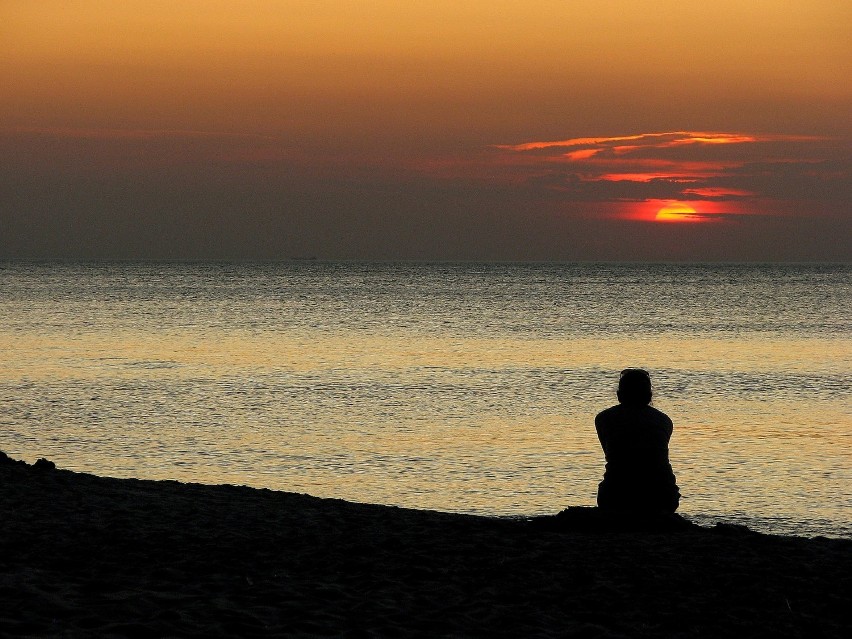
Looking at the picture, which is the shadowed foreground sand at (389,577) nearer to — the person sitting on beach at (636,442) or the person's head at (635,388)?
the person sitting on beach at (636,442)

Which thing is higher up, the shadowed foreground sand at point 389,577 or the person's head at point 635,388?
the person's head at point 635,388

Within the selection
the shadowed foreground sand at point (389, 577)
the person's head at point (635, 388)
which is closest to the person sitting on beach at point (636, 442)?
the person's head at point (635, 388)

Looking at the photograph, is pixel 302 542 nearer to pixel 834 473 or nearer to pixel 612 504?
pixel 612 504

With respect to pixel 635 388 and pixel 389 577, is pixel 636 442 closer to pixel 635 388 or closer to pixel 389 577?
pixel 635 388

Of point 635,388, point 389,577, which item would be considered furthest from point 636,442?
point 389,577

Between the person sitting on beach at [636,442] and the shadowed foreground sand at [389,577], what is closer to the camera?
the shadowed foreground sand at [389,577]

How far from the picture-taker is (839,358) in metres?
49.5

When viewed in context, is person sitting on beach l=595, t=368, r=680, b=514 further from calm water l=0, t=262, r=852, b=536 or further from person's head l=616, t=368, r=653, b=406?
calm water l=0, t=262, r=852, b=536

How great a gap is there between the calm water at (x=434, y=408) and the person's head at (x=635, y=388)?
7.74 metres

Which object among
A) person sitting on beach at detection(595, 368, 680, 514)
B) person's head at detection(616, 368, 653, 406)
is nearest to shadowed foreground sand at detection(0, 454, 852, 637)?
person sitting on beach at detection(595, 368, 680, 514)

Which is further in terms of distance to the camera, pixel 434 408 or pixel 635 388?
pixel 434 408

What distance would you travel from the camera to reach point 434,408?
31.8m

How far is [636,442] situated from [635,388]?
51 cm

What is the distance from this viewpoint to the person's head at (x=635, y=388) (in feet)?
34.8
